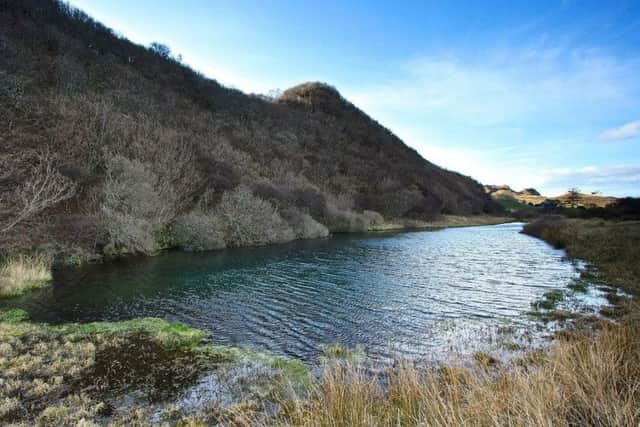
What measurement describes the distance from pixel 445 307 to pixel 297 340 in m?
7.16

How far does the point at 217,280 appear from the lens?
2047 centimetres

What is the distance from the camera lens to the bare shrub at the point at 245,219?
36.3 meters

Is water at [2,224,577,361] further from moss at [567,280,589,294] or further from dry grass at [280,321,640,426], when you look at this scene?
dry grass at [280,321,640,426]

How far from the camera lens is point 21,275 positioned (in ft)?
54.1

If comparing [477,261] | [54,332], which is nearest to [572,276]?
[477,261]

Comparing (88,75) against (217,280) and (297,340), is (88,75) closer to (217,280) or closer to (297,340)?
(217,280)

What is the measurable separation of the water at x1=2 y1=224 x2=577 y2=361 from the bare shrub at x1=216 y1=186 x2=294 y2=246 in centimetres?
736

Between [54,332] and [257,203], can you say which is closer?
[54,332]

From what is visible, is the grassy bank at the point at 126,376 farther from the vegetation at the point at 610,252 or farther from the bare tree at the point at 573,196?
the bare tree at the point at 573,196

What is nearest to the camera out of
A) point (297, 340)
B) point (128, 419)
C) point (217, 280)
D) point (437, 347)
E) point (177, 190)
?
point (128, 419)

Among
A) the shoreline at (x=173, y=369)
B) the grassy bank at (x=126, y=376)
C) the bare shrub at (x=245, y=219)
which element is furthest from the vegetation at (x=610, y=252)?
the bare shrub at (x=245, y=219)

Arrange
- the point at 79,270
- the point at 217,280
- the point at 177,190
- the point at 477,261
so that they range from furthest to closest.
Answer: the point at 177,190, the point at 477,261, the point at 79,270, the point at 217,280

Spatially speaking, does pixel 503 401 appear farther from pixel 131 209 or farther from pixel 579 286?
pixel 131 209

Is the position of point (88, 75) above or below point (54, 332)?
above
